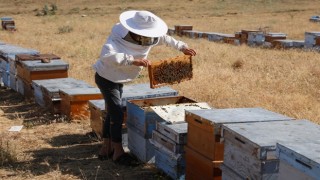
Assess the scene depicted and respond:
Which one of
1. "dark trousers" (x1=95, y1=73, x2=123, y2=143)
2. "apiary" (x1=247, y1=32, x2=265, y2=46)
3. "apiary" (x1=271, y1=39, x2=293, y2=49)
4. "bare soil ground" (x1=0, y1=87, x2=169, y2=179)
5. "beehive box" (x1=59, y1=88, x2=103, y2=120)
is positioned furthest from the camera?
"apiary" (x1=247, y1=32, x2=265, y2=46)

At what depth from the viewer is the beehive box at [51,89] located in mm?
8875

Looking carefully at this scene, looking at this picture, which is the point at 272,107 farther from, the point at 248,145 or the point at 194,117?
the point at 248,145

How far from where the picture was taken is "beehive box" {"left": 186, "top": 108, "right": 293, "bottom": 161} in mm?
4652

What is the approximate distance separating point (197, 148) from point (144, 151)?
1.24 m

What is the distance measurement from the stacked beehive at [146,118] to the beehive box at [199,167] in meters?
0.63

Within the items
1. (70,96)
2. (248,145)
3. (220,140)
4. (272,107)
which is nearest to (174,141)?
(220,140)

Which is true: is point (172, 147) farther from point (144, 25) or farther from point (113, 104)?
point (144, 25)

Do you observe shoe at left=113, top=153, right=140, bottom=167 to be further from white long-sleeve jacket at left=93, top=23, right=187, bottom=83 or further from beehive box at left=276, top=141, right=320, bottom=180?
beehive box at left=276, top=141, right=320, bottom=180

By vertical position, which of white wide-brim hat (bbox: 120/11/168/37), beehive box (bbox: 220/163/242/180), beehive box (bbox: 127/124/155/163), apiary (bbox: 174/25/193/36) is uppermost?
white wide-brim hat (bbox: 120/11/168/37)

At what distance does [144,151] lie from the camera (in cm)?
605

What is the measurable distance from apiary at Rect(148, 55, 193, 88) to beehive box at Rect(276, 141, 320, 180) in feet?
8.29

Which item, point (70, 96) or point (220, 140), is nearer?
point (220, 140)

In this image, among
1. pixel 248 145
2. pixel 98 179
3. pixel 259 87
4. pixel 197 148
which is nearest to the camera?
pixel 248 145

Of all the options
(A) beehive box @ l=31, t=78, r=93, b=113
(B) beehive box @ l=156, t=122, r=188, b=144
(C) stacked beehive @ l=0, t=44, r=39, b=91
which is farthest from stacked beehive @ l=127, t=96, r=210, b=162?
(C) stacked beehive @ l=0, t=44, r=39, b=91
